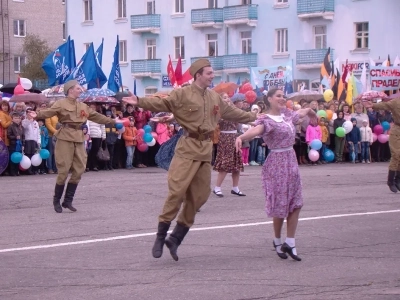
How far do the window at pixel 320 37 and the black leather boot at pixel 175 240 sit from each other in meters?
43.0

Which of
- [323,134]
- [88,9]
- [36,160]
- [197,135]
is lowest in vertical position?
[36,160]

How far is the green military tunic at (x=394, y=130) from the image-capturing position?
15.0 metres

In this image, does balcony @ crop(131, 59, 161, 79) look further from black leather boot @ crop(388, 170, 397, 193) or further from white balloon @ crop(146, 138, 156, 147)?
black leather boot @ crop(388, 170, 397, 193)

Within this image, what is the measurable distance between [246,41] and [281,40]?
279 cm

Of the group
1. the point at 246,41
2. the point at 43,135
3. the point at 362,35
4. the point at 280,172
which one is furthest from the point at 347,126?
the point at 246,41

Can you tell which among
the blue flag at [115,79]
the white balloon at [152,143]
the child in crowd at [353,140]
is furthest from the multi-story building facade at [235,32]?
the white balloon at [152,143]

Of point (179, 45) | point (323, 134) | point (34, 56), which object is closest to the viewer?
point (323, 134)

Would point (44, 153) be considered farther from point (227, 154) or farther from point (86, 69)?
point (227, 154)

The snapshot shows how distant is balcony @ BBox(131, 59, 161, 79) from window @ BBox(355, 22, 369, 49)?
1455 centimetres

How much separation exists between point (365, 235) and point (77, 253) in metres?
3.52

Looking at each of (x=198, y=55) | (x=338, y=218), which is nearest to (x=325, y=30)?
(x=198, y=55)

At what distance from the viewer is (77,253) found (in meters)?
9.66

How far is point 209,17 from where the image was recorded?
55.8m

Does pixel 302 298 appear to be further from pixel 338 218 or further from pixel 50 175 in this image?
pixel 50 175
